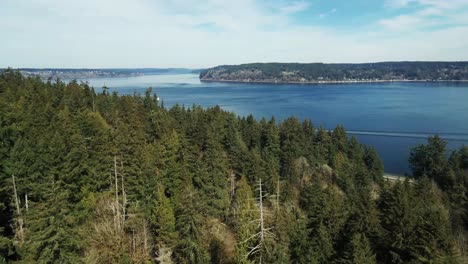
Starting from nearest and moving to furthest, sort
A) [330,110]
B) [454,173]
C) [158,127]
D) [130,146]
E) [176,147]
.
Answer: [130,146] → [176,147] → [158,127] → [454,173] → [330,110]

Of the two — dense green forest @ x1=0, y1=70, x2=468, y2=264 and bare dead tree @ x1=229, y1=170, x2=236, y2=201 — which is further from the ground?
dense green forest @ x1=0, y1=70, x2=468, y2=264

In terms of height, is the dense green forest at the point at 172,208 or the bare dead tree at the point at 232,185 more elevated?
the dense green forest at the point at 172,208

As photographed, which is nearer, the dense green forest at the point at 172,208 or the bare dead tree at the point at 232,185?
the dense green forest at the point at 172,208

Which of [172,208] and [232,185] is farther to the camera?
[232,185]

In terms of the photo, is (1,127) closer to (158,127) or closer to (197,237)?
(197,237)

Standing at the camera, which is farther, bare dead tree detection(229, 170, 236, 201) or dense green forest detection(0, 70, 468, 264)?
bare dead tree detection(229, 170, 236, 201)

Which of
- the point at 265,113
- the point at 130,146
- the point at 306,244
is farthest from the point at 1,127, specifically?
the point at 265,113

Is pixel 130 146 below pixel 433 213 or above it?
above

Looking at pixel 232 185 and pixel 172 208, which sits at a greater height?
pixel 172 208
